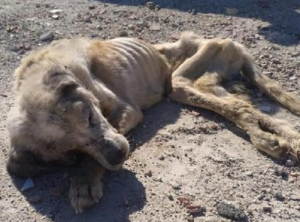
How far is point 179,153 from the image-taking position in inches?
213

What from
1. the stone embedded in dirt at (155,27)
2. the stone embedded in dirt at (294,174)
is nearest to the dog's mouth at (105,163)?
the stone embedded in dirt at (294,174)

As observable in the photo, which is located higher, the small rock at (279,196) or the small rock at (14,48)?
the small rock at (279,196)

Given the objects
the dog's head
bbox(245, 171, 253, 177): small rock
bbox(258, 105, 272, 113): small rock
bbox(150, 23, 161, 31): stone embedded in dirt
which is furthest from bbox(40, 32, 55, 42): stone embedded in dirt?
bbox(245, 171, 253, 177): small rock

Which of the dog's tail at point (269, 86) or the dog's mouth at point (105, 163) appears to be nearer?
the dog's mouth at point (105, 163)

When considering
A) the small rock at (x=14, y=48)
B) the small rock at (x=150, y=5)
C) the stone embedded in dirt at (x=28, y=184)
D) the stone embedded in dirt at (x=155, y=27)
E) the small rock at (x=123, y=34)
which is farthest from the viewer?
the small rock at (x=150, y=5)

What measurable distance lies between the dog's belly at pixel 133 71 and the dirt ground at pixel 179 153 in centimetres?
20

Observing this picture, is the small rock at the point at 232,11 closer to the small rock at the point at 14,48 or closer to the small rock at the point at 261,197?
the small rock at the point at 14,48

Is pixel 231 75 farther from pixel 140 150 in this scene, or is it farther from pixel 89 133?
pixel 89 133

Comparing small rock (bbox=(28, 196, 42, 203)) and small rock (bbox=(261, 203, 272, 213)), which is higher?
small rock (bbox=(261, 203, 272, 213))

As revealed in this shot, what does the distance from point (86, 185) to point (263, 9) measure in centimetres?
467

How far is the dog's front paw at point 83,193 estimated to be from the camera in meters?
4.62

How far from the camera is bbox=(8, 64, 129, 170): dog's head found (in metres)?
4.66

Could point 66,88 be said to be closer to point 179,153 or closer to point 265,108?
point 179,153

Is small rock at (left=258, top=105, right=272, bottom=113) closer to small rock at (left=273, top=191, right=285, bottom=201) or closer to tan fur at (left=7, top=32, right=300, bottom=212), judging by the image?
tan fur at (left=7, top=32, right=300, bottom=212)
